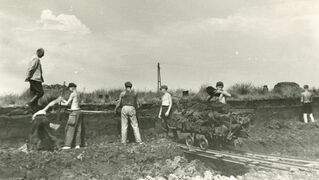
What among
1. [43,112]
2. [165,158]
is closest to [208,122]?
[165,158]

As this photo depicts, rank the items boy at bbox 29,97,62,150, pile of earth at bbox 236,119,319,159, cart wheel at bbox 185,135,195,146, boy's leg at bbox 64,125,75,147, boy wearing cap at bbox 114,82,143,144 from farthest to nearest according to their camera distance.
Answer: pile of earth at bbox 236,119,319,159, cart wheel at bbox 185,135,195,146, boy wearing cap at bbox 114,82,143,144, boy's leg at bbox 64,125,75,147, boy at bbox 29,97,62,150

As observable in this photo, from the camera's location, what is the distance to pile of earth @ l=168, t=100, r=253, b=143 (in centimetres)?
1024

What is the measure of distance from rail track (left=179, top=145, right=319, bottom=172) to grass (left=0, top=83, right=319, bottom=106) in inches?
166

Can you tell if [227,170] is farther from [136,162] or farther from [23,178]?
[23,178]

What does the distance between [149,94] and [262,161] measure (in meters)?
10.1

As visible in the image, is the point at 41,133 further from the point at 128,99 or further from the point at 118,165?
the point at 128,99

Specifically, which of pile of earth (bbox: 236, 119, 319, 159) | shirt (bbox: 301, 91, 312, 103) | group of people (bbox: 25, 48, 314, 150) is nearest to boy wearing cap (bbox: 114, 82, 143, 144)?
group of people (bbox: 25, 48, 314, 150)

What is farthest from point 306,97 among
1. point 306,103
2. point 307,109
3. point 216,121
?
point 216,121

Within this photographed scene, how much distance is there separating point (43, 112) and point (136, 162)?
9.04 ft

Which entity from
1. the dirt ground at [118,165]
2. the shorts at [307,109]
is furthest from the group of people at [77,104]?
the shorts at [307,109]

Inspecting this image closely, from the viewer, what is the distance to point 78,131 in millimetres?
10195

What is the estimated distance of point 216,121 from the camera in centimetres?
1034

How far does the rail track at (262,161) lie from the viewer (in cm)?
863

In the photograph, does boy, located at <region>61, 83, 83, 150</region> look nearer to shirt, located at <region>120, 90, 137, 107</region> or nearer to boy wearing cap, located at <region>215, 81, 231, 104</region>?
shirt, located at <region>120, 90, 137, 107</region>
